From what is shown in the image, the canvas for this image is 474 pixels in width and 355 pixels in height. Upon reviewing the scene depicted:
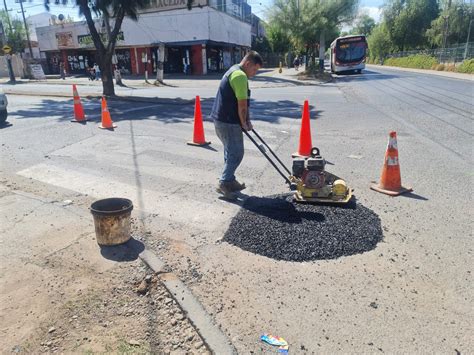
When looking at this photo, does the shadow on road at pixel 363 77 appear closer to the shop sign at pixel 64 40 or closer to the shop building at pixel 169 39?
the shop building at pixel 169 39

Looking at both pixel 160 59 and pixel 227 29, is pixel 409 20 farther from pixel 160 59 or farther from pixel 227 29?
pixel 160 59

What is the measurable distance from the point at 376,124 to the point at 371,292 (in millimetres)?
7922

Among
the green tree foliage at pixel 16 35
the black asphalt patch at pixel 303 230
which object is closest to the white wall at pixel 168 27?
the green tree foliage at pixel 16 35

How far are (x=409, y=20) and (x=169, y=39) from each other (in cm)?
4342

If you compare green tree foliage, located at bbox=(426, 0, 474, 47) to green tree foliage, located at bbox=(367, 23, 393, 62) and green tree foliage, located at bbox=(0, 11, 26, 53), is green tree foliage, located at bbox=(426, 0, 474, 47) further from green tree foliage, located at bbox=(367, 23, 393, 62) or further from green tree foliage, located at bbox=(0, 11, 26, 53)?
green tree foliage, located at bbox=(0, 11, 26, 53)

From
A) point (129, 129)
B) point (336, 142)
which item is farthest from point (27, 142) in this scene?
point (336, 142)

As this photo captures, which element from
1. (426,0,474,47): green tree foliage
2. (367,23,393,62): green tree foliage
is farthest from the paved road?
(367,23,393,62): green tree foliage

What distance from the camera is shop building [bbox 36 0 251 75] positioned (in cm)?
3462

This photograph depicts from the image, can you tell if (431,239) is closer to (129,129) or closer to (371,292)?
(371,292)

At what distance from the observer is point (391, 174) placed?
16.9 ft

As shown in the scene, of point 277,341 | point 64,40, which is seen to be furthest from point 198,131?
point 64,40

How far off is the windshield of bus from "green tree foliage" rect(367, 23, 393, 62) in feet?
119

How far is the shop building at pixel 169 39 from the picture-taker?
34.6m

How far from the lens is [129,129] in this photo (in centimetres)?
975
